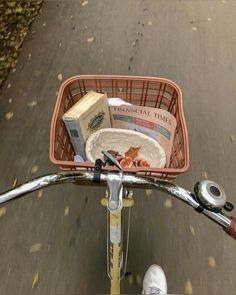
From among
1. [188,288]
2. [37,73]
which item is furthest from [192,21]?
[188,288]

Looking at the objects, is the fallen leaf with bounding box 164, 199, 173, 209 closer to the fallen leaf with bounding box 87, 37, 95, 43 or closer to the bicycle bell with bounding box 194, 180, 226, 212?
the bicycle bell with bounding box 194, 180, 226, 212

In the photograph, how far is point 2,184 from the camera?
196 cm

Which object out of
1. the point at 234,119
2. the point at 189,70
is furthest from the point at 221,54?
the point at 234,119

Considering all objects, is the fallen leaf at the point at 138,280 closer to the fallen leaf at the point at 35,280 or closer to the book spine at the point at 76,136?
the fallen leaf at the point at 35,280

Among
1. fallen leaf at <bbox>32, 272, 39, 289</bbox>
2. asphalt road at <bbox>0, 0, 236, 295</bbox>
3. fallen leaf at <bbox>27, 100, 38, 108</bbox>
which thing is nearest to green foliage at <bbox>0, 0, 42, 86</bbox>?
asphalt road at <bbox>0, 0, 236, 295</bbox>

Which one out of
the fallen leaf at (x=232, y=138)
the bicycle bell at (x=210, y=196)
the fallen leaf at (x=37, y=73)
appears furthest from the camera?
the fallen leaf at (x=37, y=73)

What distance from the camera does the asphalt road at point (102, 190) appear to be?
163 cm

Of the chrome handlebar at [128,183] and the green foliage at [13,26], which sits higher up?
the green foliage at [13,26]

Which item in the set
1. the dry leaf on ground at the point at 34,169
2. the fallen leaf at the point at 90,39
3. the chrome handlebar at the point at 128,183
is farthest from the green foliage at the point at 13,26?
the chrome handlebar at the point at 128,183

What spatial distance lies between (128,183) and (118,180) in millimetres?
49

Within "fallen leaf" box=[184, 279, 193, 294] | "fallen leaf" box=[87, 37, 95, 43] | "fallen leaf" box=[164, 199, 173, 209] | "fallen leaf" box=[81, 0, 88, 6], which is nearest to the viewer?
"fallen leaf" box=[184, 279, 193, 294]

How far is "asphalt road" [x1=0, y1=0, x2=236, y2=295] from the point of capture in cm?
163

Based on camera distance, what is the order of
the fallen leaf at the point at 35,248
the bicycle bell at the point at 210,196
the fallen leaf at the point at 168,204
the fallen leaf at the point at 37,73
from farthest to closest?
the fallen leaf at the point at 37,73, the fallen leaf at the point at 168,204, the fallen leaf at the point at 35,248, the bicycle bell at the point at 210,196

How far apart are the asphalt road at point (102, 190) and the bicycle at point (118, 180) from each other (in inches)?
19.8
